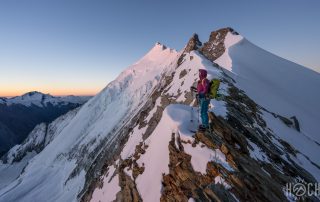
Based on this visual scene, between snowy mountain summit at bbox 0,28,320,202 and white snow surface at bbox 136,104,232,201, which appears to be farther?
white snow surface at bbox 136,104,232,201

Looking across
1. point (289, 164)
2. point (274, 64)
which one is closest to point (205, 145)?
point (289, 164)

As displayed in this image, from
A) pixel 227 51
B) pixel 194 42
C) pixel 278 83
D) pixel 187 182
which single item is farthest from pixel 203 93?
pixel 194 42

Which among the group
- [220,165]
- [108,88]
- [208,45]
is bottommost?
[108,88]

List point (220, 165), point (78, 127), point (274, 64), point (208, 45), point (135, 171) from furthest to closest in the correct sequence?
point (78, 127)
point (208, 45)
point (274, 64)
point (135, 171)
point (220, 165)

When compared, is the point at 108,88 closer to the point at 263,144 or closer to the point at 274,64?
the point at 274,64

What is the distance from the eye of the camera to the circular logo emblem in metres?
19.1

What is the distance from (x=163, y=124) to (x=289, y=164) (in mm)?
10421

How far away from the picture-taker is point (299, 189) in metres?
19.8

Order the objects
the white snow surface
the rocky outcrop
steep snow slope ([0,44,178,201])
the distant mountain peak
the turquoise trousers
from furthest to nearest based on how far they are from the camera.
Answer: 1. steep snow slope ([0,44,178,201])
2. the distant mountain peak
3. the turquoise trousers
4. the white snow surface
5. the rocky outcrop

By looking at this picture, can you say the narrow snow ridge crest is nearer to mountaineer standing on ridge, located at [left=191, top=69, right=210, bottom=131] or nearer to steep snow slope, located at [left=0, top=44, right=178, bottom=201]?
steep snow slope, located at [left=0, top=44, right=178, bottom=201]

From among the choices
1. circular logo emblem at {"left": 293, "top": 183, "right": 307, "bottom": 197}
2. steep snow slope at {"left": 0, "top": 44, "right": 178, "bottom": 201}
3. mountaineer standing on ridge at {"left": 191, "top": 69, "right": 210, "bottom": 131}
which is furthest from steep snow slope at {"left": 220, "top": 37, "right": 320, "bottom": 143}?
mountaineer standing on ridge at {"left": 191, "top": 69, "right": 210, "bottom": 131}

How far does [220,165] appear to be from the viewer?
57.3 ft

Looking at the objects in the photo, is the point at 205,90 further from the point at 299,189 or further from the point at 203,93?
the point at 299,189

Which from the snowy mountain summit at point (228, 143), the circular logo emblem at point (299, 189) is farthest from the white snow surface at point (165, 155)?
the circular logo emblem at point (299, 189)
